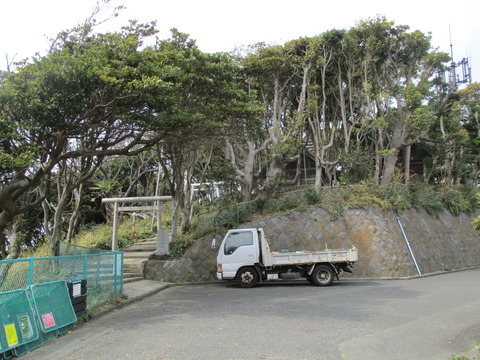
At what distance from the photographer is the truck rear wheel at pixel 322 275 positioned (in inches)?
486

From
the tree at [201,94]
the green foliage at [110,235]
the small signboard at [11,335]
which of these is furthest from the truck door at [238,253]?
the green foliage at [110,235]

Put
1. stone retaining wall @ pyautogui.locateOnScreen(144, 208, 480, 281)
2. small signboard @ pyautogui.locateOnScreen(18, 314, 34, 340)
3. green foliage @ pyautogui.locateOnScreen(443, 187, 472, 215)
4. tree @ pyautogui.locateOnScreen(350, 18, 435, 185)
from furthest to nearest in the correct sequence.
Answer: green foliage @ pyautogui.locateOnScreen(443, 187, 472, 215) < tree @ pyautogui.locateOnScreen(350, 18, 435, 185) < stone retaining wall @ pyautogui.locateOnScreen(144, 208, 480, 281) < small signboard @ pyautogui.locateOnScreen(18, 314, 34, 340)

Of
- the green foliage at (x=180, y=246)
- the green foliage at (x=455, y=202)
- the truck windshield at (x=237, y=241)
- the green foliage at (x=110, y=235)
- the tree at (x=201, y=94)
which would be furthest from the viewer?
the green foliage at (x=455, y=202)

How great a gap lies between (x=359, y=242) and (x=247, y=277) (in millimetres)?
6014

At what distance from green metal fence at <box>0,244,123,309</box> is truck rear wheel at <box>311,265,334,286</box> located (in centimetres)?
648

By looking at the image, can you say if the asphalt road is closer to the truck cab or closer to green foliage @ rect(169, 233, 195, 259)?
the truck cab

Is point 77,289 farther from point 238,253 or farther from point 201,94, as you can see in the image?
point 201,94

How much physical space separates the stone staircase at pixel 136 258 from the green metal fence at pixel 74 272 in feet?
12.9

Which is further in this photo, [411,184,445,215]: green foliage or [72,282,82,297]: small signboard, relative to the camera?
[411,184,445,215]: green foliage

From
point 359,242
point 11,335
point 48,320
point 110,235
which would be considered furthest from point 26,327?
point 110,235

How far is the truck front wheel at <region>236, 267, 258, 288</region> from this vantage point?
12.6 m

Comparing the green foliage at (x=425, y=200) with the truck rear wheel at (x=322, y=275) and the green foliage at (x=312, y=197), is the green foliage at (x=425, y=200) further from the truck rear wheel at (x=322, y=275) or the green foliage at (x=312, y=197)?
the truck rear wheel at (x=322, y=275)

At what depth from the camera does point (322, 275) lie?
1245 cm

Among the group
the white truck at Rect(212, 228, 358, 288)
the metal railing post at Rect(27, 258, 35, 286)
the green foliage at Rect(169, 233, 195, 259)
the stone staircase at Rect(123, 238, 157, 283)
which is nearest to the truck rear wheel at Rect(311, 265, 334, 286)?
the white truck at Rect(212, 228, 358, 288)
